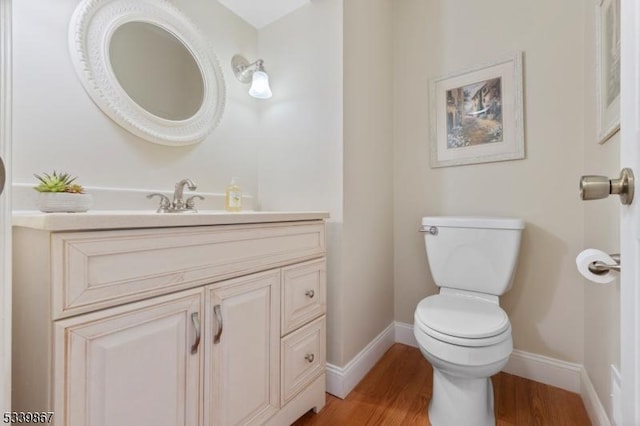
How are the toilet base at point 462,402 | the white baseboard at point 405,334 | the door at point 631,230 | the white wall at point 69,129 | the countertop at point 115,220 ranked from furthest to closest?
1. the white baseboard at point 405,334
2. the toilet base at point 462,402
3. the white wall at point 69,129
4. the countertop at point 115,220
5. the door at point 631,230

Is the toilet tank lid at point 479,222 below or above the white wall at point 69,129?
below

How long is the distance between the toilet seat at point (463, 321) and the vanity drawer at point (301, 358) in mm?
438

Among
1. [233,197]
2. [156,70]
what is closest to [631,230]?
[233,197]

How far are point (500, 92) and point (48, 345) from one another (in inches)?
81.2

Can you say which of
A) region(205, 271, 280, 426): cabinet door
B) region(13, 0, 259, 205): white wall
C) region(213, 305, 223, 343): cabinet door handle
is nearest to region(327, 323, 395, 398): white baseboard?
region(205, 271, 280, 426): cabinet door

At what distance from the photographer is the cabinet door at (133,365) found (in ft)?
1.92

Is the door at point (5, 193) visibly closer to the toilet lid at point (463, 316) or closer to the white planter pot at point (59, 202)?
the white planter pot at point (59, 202)

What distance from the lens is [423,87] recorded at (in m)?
1.83

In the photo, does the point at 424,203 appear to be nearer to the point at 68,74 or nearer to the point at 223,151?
the point at 223,151

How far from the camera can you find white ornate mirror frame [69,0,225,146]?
3.38 ft

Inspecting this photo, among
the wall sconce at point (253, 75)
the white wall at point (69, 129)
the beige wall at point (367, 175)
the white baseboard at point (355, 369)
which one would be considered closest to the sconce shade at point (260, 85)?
the wall sconce at point (253, 75)

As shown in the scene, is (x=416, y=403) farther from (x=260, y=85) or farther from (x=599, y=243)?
(x=260, y=85)

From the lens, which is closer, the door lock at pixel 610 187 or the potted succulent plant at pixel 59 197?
the door lock at pixel 610 187

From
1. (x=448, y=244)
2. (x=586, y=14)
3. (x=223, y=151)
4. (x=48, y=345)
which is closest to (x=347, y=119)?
(x=223, y=151)
